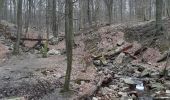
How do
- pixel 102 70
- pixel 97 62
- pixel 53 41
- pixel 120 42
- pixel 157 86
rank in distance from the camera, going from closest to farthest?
pixel 157 86, pixel 102 70, pixel 97 62, pixel 120 42, pixel 53 41

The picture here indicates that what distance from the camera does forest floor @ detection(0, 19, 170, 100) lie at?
42.5ft

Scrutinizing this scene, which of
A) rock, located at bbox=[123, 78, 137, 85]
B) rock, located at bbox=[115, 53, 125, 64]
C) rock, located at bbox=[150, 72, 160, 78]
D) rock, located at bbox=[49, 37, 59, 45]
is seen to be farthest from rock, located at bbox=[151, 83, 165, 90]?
rock, located at bbox=[49, 37, 59, 45]

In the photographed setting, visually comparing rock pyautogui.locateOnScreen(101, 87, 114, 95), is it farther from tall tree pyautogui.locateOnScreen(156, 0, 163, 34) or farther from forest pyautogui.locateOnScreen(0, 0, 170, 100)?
tall tree pyautogui.locateOnScreen(156, 0, 163, 34)

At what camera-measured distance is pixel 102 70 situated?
18.1 m

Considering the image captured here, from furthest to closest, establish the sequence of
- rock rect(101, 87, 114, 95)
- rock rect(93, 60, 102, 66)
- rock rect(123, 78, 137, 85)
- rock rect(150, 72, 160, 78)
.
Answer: rock rect(93, 60, 102, 66), rock rect(150, 72, 160, 78), rock rect(123, 78, 137, 85), rock rect(101, 87, 114, 95)

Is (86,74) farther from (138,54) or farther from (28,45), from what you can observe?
(28,45)

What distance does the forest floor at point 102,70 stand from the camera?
12945mm

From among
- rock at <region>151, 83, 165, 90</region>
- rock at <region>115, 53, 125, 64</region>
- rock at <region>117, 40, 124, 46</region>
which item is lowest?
rock at <region>151, 83, 165, 90</region>

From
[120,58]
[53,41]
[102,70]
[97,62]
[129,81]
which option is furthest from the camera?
[53,41]

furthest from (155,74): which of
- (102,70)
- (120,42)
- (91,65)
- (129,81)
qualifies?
(120,42)

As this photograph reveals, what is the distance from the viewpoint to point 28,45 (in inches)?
1110

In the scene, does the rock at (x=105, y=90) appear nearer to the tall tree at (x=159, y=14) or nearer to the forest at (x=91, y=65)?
the forest at (x=91, y=65)

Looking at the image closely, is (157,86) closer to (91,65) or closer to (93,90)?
(93,90)

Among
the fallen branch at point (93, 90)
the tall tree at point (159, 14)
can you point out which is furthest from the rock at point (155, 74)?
the tall tree at point (159, 14)
